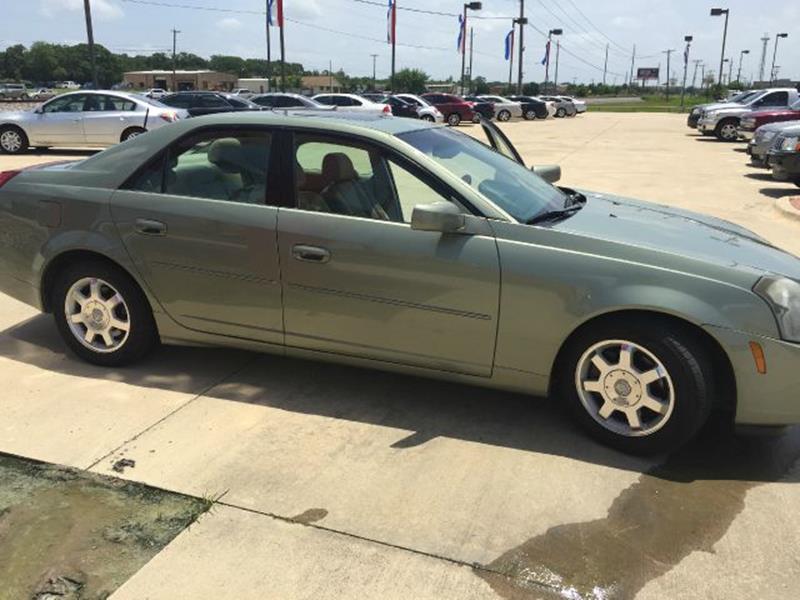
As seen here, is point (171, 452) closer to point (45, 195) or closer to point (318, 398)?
point (318, 398)

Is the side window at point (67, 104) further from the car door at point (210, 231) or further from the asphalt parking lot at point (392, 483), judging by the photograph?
the car door at point (210, 231)

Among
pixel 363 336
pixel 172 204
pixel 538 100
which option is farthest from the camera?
pixel 538 100

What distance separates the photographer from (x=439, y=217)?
3400 mm

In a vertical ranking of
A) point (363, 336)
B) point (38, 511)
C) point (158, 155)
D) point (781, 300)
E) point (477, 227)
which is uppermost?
point (158, 155)

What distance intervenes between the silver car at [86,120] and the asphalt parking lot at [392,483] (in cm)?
1247

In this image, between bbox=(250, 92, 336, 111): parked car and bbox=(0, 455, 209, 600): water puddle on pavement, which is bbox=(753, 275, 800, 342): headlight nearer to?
bbox=(0, 455, 209, 600): water puddle on pavement

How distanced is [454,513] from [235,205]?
197 centimetres

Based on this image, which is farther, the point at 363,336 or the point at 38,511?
the point at 363,336

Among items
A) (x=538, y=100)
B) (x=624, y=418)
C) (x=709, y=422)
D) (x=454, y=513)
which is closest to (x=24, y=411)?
(x=454, y=513)

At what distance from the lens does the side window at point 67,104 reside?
53.9 ft

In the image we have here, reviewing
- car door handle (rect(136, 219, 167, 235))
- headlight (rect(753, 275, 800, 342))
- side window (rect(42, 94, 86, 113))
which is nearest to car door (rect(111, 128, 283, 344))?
car door handle (rect(136, 219, 167, 235))

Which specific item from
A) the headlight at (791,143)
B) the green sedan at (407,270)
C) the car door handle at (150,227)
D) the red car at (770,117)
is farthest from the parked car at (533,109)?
the car door handle at (150,227)

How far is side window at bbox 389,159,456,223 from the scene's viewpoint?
3590 mm

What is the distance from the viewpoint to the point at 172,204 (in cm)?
399
